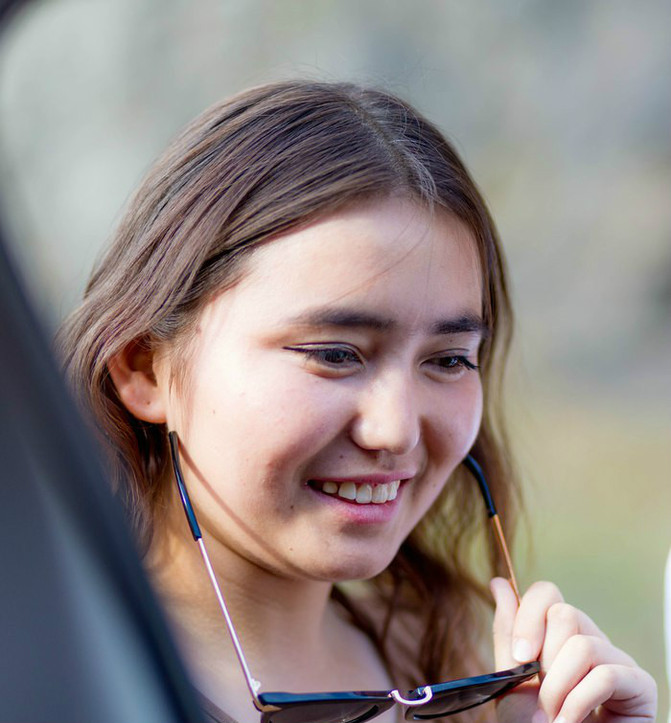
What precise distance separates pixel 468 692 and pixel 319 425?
48 centimetres

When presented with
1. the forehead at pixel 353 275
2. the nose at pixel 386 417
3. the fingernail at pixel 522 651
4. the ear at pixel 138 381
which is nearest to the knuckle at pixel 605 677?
the fingernail at pixel 522 651

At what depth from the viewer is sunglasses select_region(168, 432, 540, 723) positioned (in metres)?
1.25

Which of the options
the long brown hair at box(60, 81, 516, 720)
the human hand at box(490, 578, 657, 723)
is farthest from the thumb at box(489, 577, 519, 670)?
the long brown hair at box(60, 81, 516, 720)

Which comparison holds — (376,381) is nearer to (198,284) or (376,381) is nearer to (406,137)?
(198,284)

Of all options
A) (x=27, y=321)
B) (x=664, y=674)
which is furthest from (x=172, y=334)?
(x=664, y=674)

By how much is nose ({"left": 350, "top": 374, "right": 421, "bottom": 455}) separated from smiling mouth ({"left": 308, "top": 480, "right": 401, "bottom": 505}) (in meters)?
0.08

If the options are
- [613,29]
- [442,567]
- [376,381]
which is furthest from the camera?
[613,29]

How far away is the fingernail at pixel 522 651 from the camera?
1543 millimetres

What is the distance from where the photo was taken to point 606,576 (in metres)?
3.81

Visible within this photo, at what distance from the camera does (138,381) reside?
159cm

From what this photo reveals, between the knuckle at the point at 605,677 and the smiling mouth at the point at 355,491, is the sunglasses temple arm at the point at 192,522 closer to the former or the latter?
the smiling mouth at the point at 355,491

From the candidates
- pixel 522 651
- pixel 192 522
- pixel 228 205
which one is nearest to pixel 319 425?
pixel 192 522

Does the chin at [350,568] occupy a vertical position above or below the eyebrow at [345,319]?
below

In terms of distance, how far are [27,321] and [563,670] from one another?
1.08m
